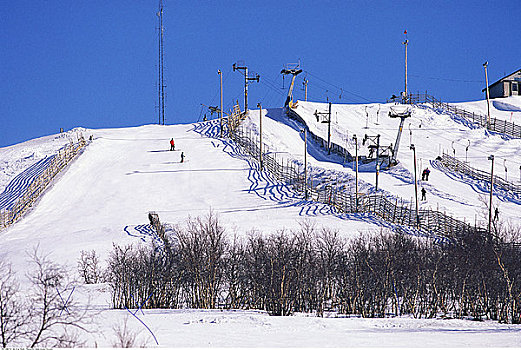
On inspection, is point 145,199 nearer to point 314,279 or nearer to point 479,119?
point 314,279

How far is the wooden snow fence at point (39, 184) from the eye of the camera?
44188 mm

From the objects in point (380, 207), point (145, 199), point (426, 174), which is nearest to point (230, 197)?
point (145, 199)

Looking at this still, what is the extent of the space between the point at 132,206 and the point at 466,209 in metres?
25.6

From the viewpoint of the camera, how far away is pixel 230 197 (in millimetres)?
48969

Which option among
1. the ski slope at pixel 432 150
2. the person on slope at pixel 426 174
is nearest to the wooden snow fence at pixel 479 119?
the ski slope at pixel 432 150

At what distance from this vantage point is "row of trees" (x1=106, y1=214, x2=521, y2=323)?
3000cm

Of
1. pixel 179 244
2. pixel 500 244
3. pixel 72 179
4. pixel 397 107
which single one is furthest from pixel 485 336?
pixel 397 107

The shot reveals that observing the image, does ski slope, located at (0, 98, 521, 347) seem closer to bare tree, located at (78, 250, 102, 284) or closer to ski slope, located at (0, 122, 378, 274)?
ski slope, located at (0, 122, 378, 274)

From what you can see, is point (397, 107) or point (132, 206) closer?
point (132, 206)

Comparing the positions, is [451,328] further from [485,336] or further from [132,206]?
[132,206]

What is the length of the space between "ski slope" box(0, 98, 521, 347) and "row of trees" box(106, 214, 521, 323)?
2213 millimetres

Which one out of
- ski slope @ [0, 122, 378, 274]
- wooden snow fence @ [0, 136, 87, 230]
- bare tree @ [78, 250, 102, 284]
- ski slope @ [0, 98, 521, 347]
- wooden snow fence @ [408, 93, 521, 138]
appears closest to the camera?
ski slope @ [0, 98, 521, 347]

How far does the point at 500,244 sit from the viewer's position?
35.2m

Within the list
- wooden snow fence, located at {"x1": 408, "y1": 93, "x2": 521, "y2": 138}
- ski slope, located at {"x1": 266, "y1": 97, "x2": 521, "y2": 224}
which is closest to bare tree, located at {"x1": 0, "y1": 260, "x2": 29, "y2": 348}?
ski slope, located at {"x1": 266, "y1": 97, "x2": 521, "y2": 224}
